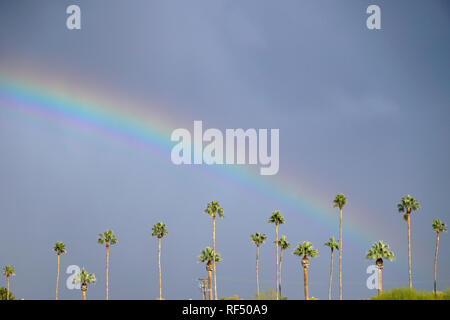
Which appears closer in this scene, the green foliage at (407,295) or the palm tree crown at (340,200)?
the green foliage at (407,295)

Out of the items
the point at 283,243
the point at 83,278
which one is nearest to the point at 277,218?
the point at 283,243

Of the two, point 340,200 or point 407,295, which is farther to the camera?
point 340,200

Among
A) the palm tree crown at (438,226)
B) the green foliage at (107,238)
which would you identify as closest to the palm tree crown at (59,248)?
the green foliage at (107,238)

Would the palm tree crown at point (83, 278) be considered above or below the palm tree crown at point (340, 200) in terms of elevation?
below

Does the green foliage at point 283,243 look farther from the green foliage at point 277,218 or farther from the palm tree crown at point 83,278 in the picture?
the palm tree crown at point 83,278

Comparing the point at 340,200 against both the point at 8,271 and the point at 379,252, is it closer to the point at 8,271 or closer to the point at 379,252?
the point at 379,252

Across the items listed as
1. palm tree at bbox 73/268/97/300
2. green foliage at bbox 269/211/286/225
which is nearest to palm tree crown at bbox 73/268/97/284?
palm tree at bbox 73/268/97/300

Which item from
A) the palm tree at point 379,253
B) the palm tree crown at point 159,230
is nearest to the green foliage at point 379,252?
the palm tree at point 379,253

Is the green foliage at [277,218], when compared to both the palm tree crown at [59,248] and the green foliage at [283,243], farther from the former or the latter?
the palm tree crown at [59,248]
